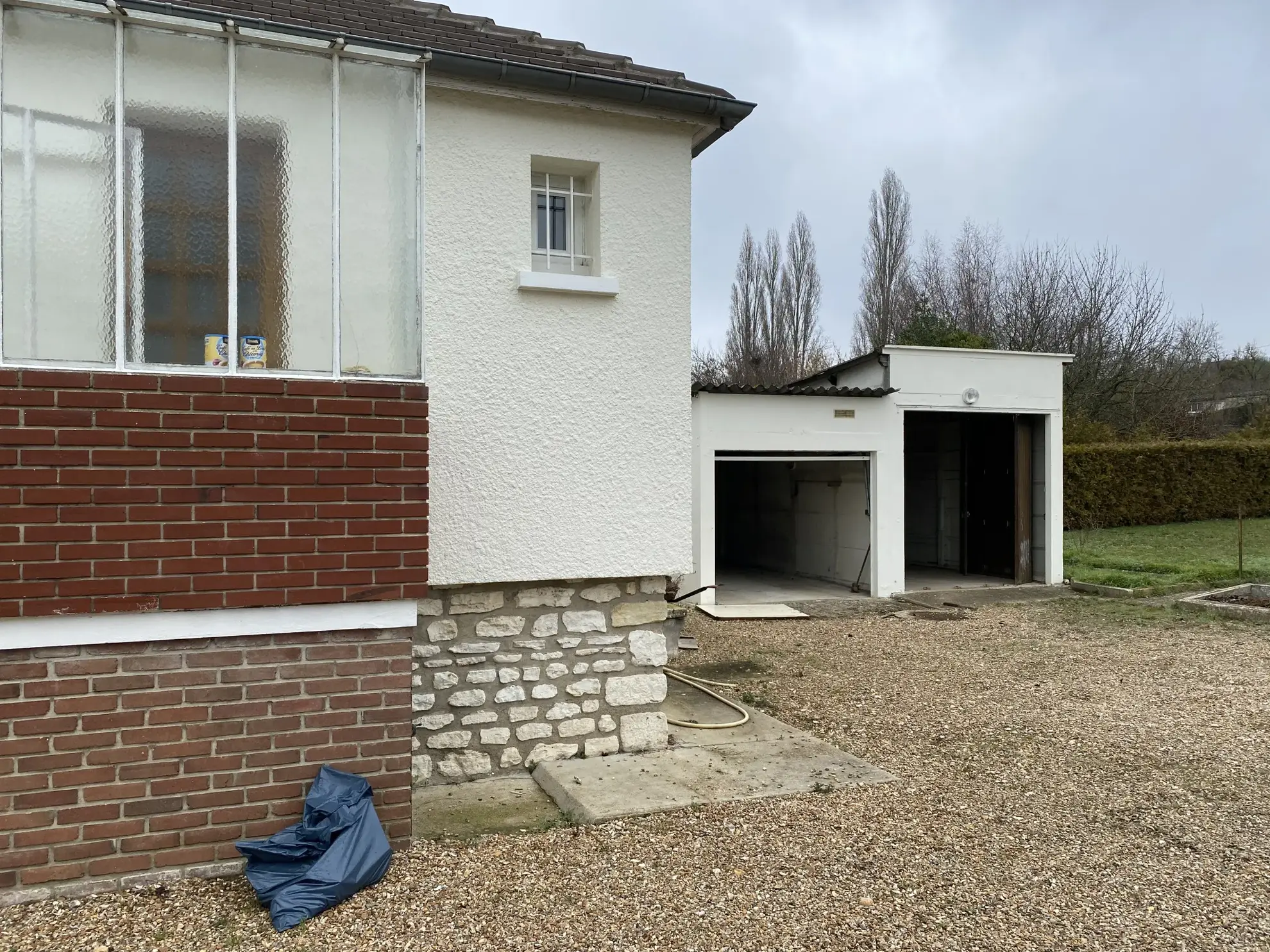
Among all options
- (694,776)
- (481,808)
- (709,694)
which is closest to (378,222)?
(481,808)

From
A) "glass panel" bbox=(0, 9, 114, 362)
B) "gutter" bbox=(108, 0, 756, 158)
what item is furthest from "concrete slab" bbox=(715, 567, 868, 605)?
"glass panel" bbox=(0, 9, 114, 362)

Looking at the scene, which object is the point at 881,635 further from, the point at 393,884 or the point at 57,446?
the point at 57,446

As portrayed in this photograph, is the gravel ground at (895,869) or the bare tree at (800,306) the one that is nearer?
the gravel ground at (895,869)

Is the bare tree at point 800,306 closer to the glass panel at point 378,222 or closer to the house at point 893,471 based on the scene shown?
the house at point 893,471

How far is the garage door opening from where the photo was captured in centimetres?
1321

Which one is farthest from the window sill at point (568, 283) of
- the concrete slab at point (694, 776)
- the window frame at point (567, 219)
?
the concrete slab at point (694, 776)

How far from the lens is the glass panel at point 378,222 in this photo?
13.0ft

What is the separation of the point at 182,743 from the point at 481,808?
62.3 inches

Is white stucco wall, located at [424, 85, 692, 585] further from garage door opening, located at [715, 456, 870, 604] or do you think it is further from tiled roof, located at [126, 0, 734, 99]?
garage door opening, located at [715, 456, 870, 604]

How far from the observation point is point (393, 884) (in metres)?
3.65

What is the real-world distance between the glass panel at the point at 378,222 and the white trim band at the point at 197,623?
1065 millimetres

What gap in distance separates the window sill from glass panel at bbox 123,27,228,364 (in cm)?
170

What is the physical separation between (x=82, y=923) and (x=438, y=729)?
6.46 ft

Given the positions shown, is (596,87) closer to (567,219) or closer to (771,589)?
(567,219)
